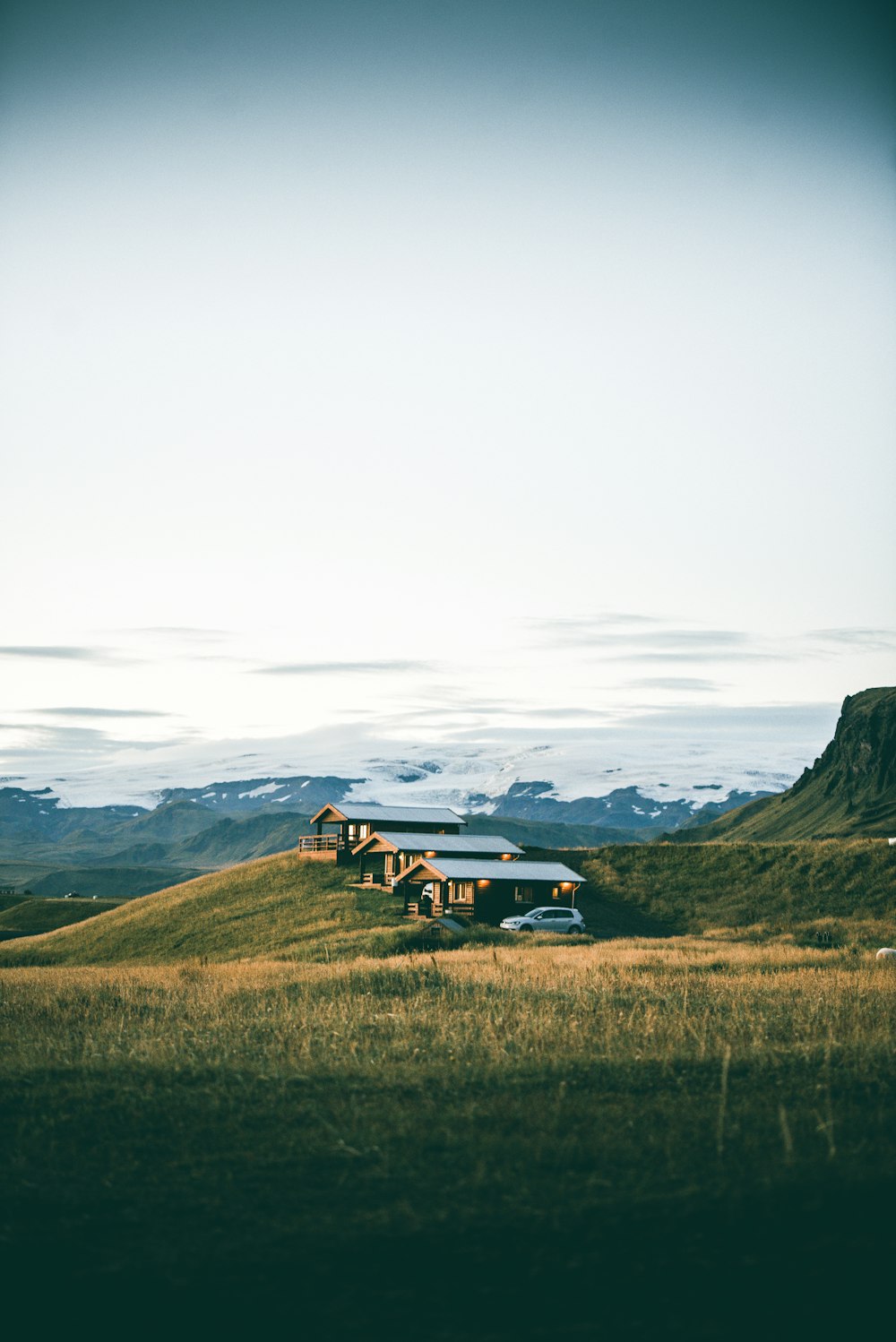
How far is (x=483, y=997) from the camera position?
2200 cm

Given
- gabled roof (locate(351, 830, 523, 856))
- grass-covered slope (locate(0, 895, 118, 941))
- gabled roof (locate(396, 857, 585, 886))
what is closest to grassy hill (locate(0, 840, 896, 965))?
gabled roof (locate(396, 857, 585, 886))

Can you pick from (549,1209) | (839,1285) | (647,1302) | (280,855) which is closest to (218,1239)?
(549,1209)

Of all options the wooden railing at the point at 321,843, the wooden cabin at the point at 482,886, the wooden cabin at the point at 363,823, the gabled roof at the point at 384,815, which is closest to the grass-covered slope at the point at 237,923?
the wooden railing at the point at 321,843

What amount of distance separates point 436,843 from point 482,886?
730cm

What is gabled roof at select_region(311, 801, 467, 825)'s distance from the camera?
8919 centimetres

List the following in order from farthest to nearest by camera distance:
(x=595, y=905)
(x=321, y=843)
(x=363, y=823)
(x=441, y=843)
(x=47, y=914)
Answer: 1. (x=47, y=914)
2. (x=321, y=843)
3. (x=363, y=823)
4. (x=441, y=843)
5. (x=595, y=905)

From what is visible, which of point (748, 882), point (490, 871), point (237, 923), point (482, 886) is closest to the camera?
point (237, 923)

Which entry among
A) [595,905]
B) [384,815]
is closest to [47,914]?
[384,815]

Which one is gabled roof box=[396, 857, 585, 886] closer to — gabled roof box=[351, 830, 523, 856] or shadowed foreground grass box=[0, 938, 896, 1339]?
gabled roof box=[351, 830, 523, 856]

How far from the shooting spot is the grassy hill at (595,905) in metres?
68.1

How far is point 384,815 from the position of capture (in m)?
90.2

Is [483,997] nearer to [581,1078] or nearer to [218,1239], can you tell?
[581,1078]

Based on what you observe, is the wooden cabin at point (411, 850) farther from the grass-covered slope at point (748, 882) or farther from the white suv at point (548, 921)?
the white suv at point (548, 921)

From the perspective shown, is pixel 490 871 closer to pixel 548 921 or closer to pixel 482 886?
pixel 482 886
